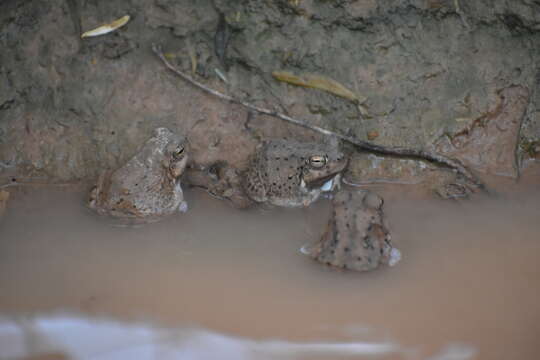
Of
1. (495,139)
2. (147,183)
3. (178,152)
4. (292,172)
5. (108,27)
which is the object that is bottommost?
(147,183)

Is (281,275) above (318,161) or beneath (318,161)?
beneath

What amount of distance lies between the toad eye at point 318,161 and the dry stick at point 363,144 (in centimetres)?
40

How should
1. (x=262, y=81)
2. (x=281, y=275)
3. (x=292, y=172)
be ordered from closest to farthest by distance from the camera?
(x=281, y=275), (x=292, y=172), (x=262, y=81)

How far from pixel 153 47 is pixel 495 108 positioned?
3.31 metres

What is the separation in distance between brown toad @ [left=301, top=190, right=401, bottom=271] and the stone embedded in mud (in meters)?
1.21

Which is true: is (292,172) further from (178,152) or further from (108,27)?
(108,27)

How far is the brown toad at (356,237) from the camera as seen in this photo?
4.32 metres

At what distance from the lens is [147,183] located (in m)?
4.89

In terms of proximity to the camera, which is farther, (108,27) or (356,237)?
(108,27)

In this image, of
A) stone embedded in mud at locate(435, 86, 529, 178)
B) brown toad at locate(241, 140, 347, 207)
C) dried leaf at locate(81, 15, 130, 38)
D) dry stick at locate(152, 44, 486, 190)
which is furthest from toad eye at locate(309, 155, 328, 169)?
dried leaf at locate(81, 15, 130, 38)

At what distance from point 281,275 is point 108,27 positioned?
2777 mm

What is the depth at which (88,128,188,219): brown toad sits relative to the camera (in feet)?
15.9

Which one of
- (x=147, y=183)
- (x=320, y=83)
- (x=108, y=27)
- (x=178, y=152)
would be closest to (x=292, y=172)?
(x=320, y=83)

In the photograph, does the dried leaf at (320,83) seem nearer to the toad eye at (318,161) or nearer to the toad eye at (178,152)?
the toad eye at (318,161)
